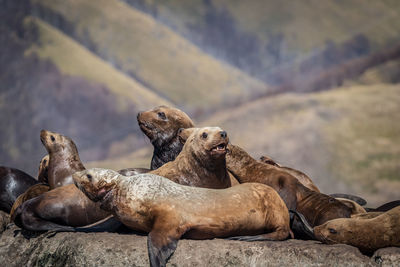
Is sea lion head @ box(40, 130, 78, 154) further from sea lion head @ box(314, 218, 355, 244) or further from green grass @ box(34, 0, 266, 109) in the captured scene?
green grass @ box(34, 0, 266, 109)

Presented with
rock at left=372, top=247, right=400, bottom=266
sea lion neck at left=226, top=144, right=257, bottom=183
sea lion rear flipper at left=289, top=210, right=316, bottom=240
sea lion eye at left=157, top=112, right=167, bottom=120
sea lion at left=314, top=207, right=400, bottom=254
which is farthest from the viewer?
sea lion eye at left=157, top=112, right=167, bottom=120

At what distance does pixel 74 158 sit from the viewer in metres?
8.45

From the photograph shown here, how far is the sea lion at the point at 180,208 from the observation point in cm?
562

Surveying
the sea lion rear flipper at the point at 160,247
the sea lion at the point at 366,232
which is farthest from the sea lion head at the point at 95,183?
the sea lion at the point at 366,232

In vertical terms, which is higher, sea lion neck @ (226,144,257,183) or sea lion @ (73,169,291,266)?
sea lion neck @ (226,144,257,183)

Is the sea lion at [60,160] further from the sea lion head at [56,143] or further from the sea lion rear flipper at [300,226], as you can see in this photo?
the sea lion rear flipper at [300,226]

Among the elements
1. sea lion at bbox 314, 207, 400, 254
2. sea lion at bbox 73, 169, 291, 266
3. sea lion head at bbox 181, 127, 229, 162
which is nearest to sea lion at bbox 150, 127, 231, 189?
sea lion head at bbox 181, 127, 229, 162

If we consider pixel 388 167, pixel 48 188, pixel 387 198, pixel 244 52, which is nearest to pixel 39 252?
pixel 48 188

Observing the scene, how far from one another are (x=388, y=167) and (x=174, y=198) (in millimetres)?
21567

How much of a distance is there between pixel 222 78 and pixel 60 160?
25.4 meters

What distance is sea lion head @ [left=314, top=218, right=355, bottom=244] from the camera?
571 cm

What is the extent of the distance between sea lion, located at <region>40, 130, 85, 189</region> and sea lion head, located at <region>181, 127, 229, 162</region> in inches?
81.8

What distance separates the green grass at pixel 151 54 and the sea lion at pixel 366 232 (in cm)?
2584

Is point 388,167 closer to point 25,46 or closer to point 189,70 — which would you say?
point 189,70
